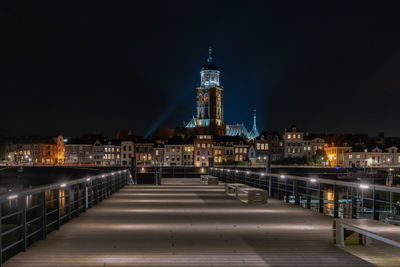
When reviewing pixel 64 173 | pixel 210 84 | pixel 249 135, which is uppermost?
pixel 210 84

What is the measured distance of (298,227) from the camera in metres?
9.55

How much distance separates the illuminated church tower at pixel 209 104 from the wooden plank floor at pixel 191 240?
454 feet

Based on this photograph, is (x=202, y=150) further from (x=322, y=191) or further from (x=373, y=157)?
(x=322, y=191)

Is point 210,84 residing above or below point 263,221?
above

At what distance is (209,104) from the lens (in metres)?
158

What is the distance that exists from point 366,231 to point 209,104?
152 m

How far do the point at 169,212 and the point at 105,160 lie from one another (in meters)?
107

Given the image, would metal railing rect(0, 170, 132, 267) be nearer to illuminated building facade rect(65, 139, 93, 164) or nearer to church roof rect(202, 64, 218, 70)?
illuminated building facade rect(65, 139, 93, 164)

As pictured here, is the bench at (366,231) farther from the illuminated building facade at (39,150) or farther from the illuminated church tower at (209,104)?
the illuminated church tower at (209,104)

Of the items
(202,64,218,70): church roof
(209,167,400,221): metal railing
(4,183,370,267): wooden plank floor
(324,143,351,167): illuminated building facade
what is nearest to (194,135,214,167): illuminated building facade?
(324,143,351,167): illuminated building facade

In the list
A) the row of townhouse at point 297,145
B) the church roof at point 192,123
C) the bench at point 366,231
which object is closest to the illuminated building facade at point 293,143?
the row of townhouse at point 297,145

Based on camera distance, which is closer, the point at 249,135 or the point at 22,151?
the point at 22,151

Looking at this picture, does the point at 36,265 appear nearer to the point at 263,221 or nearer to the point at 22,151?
the point at 263,221

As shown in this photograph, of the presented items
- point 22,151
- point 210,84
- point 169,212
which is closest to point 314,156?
point 210,84
